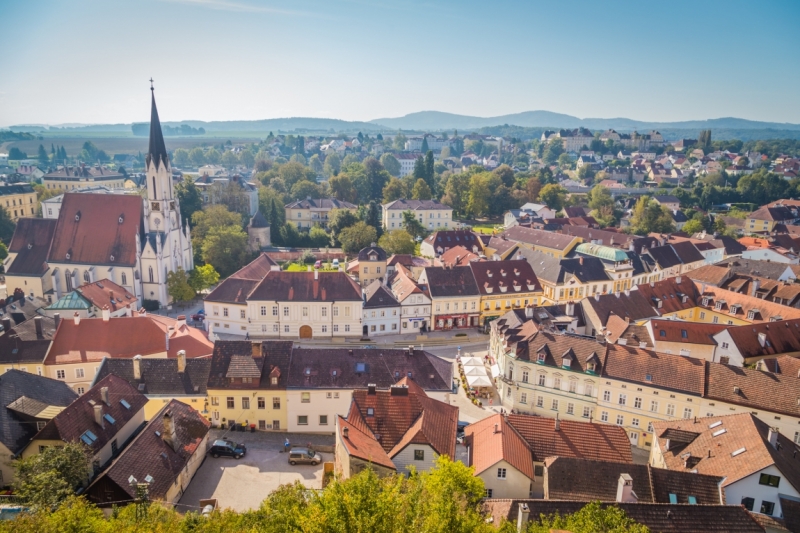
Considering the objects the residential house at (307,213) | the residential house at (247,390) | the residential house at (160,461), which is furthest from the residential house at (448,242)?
the residential house at (160,461)

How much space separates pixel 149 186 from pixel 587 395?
55.0 meters

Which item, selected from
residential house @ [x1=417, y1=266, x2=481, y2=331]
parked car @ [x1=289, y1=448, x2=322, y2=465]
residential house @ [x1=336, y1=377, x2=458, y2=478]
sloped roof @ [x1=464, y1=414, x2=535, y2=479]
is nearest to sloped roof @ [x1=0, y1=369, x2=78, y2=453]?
parked car @ [x1=289, y1=448, x2=322, y2=465]

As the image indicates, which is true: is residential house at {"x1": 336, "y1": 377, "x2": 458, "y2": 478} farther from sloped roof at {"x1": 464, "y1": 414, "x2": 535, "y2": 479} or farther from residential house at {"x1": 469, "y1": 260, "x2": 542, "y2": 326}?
residential house at {"x1": 469, "y1": 260, "x2": 542, "y2": 326}

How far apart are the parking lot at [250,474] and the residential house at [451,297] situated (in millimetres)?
26398

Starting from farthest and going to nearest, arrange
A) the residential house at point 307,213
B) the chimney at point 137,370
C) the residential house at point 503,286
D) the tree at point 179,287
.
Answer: the residential house at point 307,213 → the tree at point 179,287 → the residential house at point 503,286 → the chimney at point 137,370

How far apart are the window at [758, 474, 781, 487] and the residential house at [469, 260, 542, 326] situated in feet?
120

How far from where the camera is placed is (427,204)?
115 metres

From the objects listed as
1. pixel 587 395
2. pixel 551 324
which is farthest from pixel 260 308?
pixel 587 395

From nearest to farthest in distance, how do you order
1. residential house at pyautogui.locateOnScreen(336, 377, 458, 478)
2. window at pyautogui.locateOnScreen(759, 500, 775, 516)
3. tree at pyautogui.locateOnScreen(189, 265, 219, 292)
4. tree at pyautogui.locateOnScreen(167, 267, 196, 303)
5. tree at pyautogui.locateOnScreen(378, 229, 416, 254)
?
1. window at pyautogui.locateOnScreen(759, 500, 775, 516)
2. residential house at pyautogui.locateOnScreen(336, 377, 458, 478)
3. tree at pyautogui.locateOnScreen(167, 267, 196, 303)
4. tree at pyautogui.locateOnScreen(189, 265, 219, 292)
5. tree at pyautogui.locateOnScreen(378, 229, 416, 254)

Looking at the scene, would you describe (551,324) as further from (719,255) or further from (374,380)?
(719,255)

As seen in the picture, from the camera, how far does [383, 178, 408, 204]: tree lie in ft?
426

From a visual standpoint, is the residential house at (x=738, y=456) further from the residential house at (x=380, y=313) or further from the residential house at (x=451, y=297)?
the residential house at (x=380, y=313)

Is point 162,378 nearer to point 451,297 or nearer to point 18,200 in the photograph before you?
point 451,297

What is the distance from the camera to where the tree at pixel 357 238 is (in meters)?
90.1
